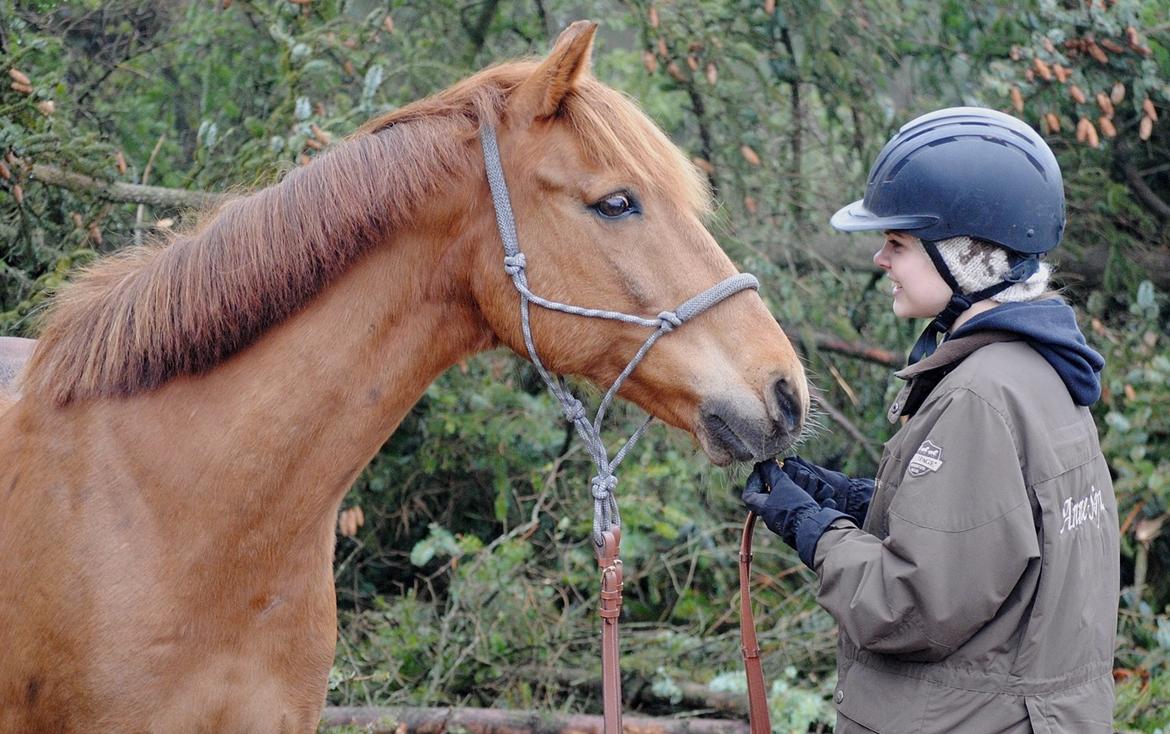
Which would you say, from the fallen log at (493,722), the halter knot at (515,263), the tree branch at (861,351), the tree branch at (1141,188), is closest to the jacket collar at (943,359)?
the halter knot at (515,263)

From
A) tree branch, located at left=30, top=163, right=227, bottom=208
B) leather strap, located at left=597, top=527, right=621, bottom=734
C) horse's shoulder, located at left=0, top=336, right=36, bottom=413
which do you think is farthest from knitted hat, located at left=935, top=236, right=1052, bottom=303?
tree branch, located at left=30, top=163, right=227, bottom=208

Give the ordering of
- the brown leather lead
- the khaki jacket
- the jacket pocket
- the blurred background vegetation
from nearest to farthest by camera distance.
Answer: the khaki jacket < the jacket pocket < the brown leather lead < the blurred background vegetation

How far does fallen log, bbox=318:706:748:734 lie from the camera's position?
3.87m

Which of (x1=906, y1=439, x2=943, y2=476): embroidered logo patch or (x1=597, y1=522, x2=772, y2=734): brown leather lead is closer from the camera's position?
(x1=906, y1=439, x2=943, y2=476): embroidered logo patch

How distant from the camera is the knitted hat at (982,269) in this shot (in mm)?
2062

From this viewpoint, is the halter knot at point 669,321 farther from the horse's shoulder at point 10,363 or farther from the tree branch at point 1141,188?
the tree branch at point 1141,188

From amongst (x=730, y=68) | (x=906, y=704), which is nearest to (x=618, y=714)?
(x=906, y=704)

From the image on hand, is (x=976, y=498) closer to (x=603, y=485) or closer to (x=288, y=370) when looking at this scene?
(x=603, y=485)

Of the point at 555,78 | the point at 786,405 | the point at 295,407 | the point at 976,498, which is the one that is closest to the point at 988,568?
the point at 976,498

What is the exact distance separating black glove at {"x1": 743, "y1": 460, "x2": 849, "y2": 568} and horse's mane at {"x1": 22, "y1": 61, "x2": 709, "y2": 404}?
611mm

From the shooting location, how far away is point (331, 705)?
14.1 feet

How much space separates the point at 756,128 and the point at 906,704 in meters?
3.89

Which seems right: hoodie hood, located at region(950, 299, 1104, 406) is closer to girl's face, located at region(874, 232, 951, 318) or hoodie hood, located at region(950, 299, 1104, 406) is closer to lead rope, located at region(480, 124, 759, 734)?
girl's face, located at region(874, 232, 951, 318)

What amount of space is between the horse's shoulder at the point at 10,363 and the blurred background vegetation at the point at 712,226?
17.5 inches
